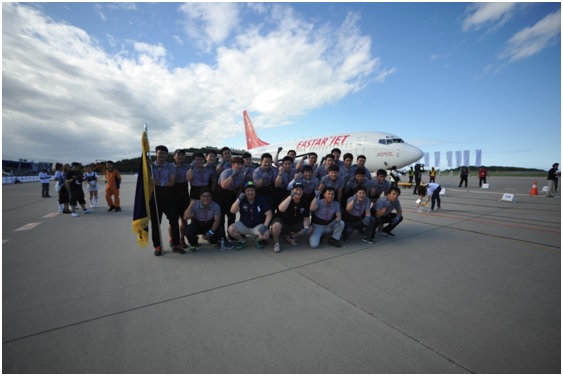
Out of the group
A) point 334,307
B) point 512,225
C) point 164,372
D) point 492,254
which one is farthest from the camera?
point 512,225

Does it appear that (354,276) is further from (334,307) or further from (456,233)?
(456,233)

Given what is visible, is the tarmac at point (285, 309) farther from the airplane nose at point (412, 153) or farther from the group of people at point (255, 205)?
the airplane nose at point (412, 153)

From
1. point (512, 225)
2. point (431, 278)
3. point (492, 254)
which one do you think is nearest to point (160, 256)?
point (431, 278)

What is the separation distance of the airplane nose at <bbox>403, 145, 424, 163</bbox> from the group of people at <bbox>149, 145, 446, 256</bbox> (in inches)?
426

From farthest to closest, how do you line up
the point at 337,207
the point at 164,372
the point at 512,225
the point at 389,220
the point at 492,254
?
the point at 512,225 < the point at 389,220 < the point at 337,207 < the point at 492,254 < the point at 164,372

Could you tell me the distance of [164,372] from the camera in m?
1.64

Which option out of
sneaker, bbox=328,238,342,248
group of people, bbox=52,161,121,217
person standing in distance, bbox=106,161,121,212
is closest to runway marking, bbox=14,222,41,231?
group of people, bbox=52,161,121,217

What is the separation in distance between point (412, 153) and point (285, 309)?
1497cm

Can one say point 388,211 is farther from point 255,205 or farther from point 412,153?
point 412,153

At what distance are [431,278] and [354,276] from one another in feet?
3.23

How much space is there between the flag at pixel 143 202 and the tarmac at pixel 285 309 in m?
0.40

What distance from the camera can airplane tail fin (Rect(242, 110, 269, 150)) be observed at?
36.2m

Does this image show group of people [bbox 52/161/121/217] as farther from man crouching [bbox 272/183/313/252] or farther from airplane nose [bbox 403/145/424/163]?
airplane nose [bbox 403/145/424/163]

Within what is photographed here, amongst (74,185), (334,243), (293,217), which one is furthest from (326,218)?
(74,185)
